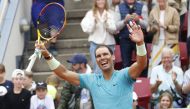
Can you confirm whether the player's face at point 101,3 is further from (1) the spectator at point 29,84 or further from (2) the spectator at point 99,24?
(1) the spectator at point 29,84

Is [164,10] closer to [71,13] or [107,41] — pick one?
[107,41]

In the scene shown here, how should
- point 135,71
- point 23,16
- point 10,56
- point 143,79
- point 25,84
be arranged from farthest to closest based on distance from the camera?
point 23,16 < point 10,56 < point 143,79 < point 25,84 < point 135,71

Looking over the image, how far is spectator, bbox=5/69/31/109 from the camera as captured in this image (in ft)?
29.0

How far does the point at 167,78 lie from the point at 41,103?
1915 millimetres

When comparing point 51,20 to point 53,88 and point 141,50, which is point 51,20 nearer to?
point 141,50

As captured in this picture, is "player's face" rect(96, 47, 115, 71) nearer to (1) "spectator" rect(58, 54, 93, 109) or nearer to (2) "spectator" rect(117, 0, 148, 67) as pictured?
(1) "spectator" rect(58, 54, 93, 109)

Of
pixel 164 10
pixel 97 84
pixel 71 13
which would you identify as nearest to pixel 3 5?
pixel 71 13

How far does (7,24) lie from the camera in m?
11.1

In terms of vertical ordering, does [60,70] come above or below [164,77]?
above

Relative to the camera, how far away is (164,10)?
1052 centimetres

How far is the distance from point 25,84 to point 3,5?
2.27 metres

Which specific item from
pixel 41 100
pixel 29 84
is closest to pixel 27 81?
pixel 29 84

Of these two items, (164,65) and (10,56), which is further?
(10,56)

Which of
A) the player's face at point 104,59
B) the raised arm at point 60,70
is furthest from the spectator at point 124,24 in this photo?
the player's face at point 104,59
